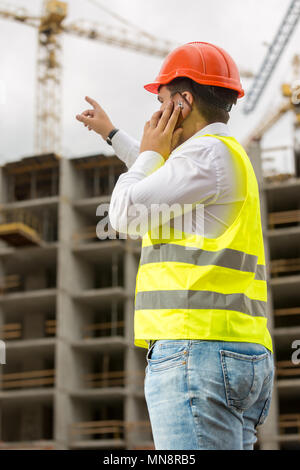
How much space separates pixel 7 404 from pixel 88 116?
123ft

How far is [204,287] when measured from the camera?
2.27m

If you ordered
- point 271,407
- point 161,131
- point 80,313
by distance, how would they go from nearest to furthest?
point 161,131, point 271,407, point 80,313

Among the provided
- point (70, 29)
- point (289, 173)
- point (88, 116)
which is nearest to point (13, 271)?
point (289, 173)

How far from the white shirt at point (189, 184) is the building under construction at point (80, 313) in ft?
111

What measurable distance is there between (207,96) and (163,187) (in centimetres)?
45

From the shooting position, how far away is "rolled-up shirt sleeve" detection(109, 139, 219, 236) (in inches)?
90.0

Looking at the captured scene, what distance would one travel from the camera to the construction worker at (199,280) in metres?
2.20

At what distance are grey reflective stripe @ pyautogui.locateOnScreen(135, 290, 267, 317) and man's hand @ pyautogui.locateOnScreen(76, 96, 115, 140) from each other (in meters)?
1.02

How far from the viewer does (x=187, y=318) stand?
A: 2248mm

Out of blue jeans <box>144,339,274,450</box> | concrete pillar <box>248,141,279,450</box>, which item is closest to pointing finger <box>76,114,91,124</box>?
blue jeans <box>144,339,274,450</box>

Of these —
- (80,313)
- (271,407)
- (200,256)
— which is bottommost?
(271,407)

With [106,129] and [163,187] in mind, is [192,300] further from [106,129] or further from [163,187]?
[106,129]

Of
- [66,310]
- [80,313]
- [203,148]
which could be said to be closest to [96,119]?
[203,148]

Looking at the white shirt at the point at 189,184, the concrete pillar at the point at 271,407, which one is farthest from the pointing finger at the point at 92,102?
the concrete pillar at the point at 271,407
